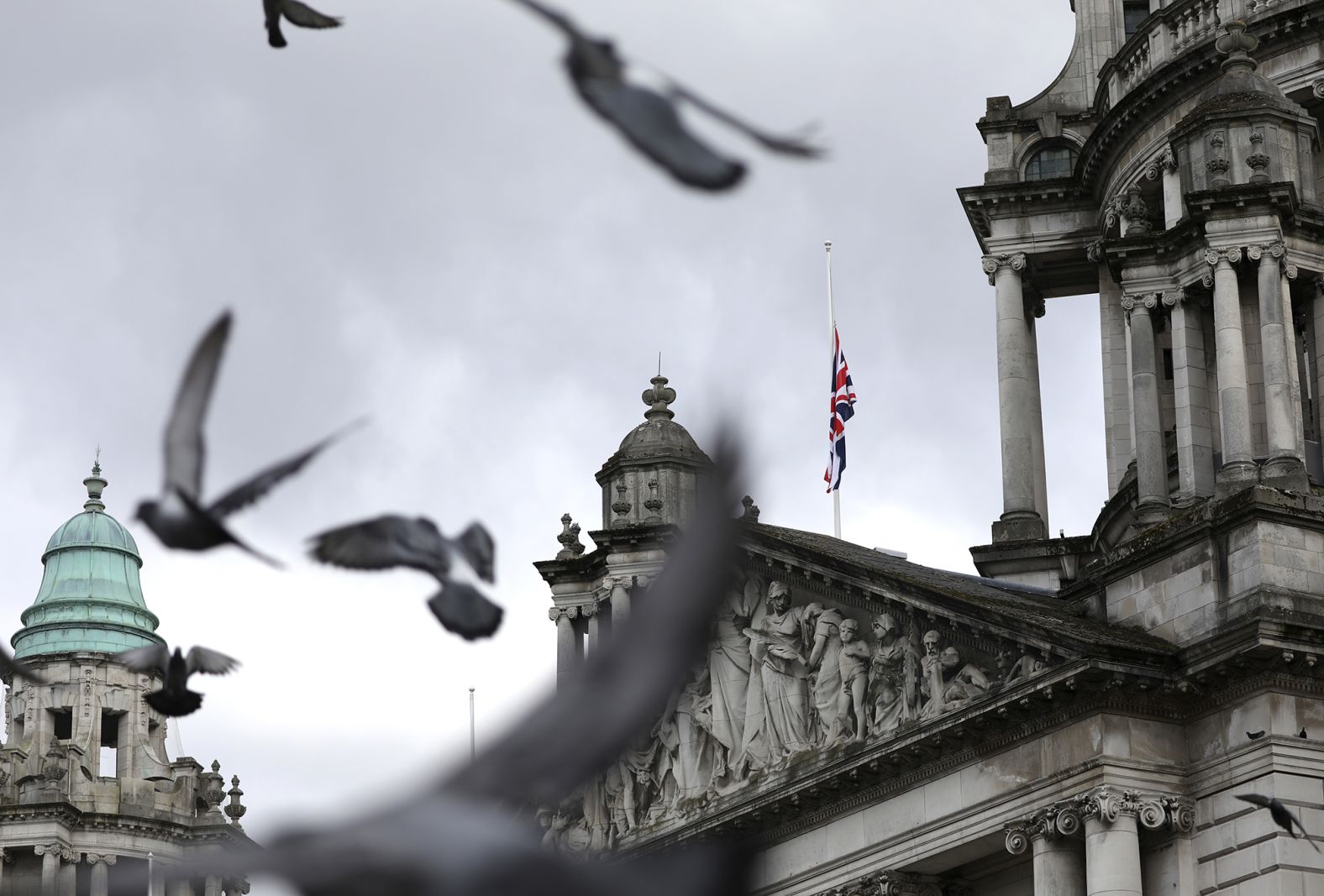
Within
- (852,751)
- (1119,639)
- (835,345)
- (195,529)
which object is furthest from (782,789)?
(195,529)

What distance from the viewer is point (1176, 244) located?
4519cm

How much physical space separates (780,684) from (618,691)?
115 ft

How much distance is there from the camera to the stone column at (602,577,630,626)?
47662 millimetres

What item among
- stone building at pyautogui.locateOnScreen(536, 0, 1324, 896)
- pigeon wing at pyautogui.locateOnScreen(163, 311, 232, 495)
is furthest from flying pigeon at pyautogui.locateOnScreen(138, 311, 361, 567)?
stone building at pyautogui.locateOnScreen(536, 0, 1324, 896)

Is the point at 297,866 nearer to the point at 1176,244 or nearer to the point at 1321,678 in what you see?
the point at 1321,678

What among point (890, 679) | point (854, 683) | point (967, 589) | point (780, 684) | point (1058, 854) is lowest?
point (1058, 854)

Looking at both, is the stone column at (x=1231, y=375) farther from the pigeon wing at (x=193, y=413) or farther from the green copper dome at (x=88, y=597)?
the green copper dome at (x=88, y=597)

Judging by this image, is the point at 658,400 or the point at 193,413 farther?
the point at 658,400

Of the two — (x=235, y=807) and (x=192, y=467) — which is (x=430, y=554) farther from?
(x=235, y=807)

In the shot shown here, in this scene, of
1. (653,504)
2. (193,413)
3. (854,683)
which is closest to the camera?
(193,413)

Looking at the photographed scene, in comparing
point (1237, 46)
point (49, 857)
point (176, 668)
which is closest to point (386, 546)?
point (176, 668)

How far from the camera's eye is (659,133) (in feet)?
29.0

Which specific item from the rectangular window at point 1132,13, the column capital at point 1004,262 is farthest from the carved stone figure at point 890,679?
the rectangular window at point 1132,13

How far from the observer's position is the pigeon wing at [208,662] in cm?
1467
